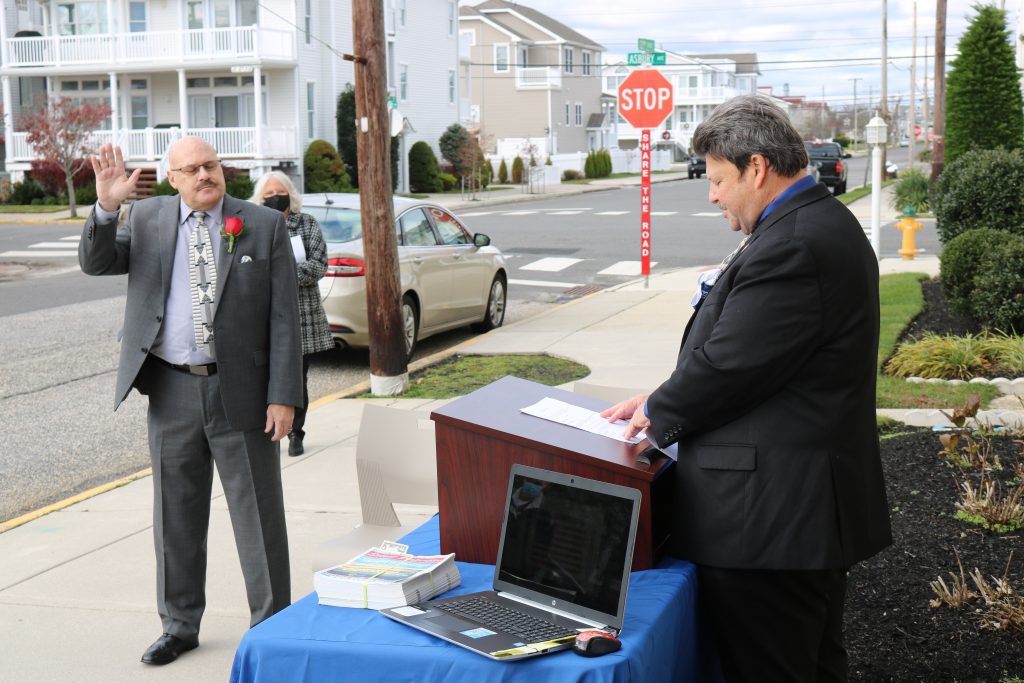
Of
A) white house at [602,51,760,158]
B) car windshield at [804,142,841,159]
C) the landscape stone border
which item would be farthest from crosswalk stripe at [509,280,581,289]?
white house at [602,51,760,158]

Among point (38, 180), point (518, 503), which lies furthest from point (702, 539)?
point (38, 180)

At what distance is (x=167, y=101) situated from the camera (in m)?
41.9

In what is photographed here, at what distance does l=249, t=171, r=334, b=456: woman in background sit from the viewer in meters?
7.55

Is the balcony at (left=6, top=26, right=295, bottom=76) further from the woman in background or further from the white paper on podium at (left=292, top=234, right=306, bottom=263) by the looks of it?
the white paper on podium at (left=292, top=234, right=306, bottom=263)

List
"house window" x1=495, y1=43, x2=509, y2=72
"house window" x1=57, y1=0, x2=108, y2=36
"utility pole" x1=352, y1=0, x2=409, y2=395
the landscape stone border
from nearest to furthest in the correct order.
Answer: the landscape stone border < "utility pole" x1=352, y1=0, x2=409, y2=395 < "house window" x1=57, y1=0, x2=108, y2=36 < "house window" x1=495, y1=43, x2=509, y2=72

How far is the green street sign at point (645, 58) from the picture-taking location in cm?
1732

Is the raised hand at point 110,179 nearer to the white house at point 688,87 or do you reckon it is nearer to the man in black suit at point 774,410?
the man in black suit at point 774,410

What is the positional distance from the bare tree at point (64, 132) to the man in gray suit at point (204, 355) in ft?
104

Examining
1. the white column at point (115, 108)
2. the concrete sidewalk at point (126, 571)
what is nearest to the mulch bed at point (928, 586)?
the concrete sidewalk at point (126, 571)

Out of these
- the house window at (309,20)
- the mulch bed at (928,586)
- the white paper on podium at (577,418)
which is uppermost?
the house window at (309,20)

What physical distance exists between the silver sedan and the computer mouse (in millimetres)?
7540

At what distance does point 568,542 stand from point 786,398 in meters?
0.67

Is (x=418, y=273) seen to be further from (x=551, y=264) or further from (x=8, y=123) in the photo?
(x=8, y=123)

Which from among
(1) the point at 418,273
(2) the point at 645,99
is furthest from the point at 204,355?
(2) the point at 645,99
